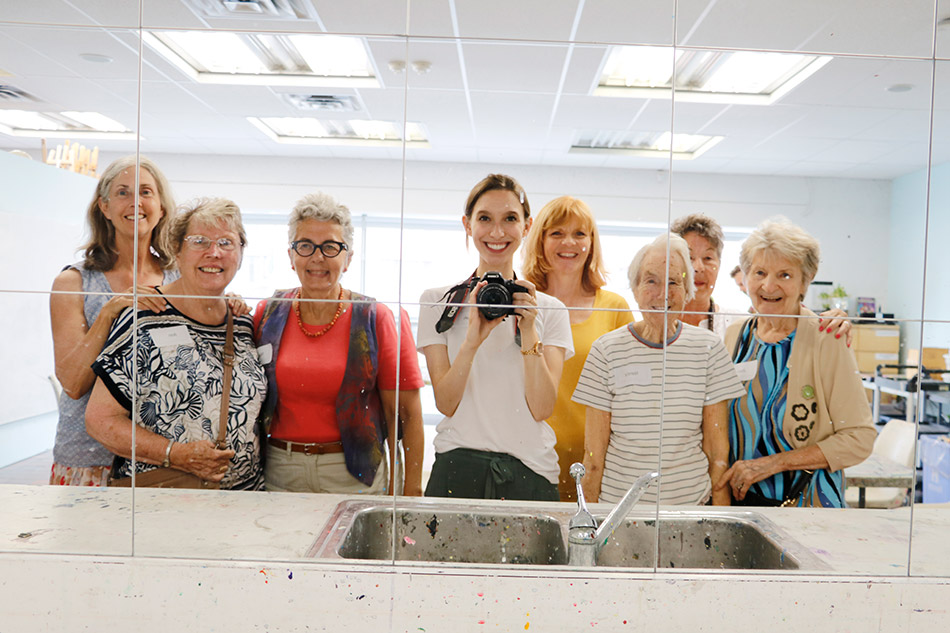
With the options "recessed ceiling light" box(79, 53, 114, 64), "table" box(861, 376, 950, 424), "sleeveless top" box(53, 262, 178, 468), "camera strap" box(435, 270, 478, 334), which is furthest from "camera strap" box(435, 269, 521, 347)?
"recessed ceiling light" box(79, 53, 114, 64)

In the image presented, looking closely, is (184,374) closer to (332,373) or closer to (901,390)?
(332,373)

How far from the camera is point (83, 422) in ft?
4.48

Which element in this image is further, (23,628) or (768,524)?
(768,524)

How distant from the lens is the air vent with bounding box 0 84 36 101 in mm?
1330

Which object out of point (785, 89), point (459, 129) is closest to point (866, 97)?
point (785, 89)

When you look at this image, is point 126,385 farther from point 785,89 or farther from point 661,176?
point 785,89

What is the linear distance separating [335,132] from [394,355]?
0.47 meters

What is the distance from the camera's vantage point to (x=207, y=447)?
4.51 ft

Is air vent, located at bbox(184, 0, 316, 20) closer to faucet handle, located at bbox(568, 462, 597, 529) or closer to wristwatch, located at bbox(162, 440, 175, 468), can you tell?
wristwatch, located at bbox(162, 440, 175, 468)

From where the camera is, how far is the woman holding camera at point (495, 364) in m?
1.31

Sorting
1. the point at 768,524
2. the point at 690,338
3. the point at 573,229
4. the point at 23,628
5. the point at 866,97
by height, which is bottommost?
the point at 23,628

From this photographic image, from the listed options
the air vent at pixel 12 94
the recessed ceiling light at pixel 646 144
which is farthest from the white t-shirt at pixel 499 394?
the air vent at pixel 12 94

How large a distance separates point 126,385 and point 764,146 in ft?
4.60

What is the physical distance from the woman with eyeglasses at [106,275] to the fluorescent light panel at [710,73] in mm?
948
